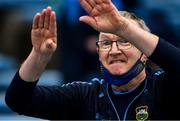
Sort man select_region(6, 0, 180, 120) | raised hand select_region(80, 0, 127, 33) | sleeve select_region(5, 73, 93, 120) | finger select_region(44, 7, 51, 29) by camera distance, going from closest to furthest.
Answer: raised hand select_region(80, 0, 127, 33) < finger select_region(44, 7, 51, 29) < man select_region(6, 0, 180, 120) < sleeve select_region(5, 73, 93, 120)

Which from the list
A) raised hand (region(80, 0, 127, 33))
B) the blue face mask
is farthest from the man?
raised hand (region(80, 0, 127, 33))

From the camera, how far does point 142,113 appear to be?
4.96 m

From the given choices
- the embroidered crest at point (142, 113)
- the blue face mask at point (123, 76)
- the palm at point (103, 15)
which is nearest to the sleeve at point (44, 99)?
the blue face mask at point (123, 76)

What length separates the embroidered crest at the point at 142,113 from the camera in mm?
4945

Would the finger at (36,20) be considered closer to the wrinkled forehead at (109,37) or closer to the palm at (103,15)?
the palm at (103,15)

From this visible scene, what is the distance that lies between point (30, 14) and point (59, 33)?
1.26m

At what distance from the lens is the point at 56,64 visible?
9.41m

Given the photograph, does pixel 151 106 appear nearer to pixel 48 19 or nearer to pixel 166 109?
pixel 166 109

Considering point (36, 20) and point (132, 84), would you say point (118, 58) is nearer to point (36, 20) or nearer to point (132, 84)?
point (132, 84)

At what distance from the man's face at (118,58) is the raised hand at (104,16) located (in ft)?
1.73

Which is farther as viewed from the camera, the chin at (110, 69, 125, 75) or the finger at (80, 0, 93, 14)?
the chin at (110, 69, 125, 75)

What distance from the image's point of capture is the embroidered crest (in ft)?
16.2

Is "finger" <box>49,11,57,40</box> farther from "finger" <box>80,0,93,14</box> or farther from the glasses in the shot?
the glasses

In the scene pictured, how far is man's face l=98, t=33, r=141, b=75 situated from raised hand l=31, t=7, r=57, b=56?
0.40m
